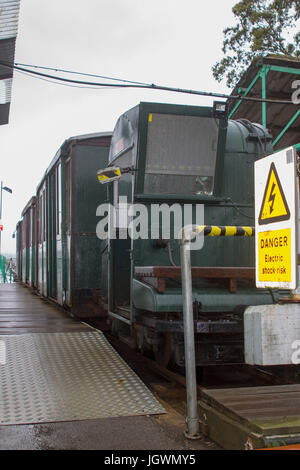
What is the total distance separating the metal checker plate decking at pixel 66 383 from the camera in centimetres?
390

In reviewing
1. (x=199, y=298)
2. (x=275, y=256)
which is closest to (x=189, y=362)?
(x=275, y=256)

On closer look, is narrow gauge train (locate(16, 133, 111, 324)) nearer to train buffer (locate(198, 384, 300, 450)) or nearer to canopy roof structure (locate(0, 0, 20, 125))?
canopy roof structure (locate(0, 0, 20, 125))

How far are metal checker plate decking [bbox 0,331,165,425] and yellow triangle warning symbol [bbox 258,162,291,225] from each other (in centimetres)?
182

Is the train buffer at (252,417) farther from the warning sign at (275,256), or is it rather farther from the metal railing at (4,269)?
the metal railing at (4,269)

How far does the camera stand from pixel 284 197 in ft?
9.68

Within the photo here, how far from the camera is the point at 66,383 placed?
4.49 m

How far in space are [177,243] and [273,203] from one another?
2850mm

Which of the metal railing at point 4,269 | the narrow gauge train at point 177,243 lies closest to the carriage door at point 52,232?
the narrow gauge train at point 177,243

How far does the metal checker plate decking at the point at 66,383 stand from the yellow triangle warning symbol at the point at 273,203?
1.82 metres

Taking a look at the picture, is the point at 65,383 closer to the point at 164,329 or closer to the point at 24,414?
the point at 24,414

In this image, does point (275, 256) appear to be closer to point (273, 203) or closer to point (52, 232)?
point (273, 203)

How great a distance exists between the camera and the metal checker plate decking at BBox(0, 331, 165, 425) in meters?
3.90

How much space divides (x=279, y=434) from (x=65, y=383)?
224 centimetres
